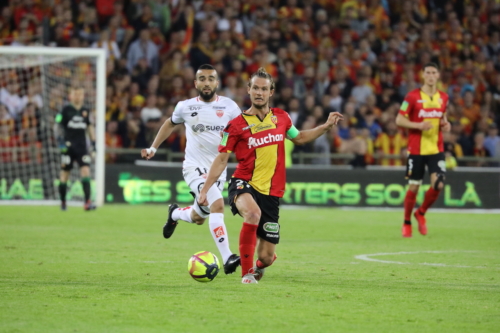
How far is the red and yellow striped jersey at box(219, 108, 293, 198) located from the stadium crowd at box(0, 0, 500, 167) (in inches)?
447

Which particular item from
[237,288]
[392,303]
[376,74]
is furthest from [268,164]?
[376,74]

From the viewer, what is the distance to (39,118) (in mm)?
18828

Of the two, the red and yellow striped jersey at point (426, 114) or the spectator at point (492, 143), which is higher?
the red and yellow striped jersey at point (426, 114)

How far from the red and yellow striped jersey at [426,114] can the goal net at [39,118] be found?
7.51 m

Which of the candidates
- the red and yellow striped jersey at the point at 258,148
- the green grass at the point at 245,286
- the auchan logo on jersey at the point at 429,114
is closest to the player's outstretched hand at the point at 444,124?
the auchan logo on jersey at the point at 429,114

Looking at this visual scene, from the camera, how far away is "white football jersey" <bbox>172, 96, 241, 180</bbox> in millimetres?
9125

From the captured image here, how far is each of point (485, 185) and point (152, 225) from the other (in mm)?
8093

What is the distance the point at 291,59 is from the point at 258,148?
564 inches

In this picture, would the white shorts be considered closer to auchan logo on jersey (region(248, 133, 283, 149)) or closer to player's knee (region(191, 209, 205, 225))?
player's knee (region(191, 209, 205, 225))

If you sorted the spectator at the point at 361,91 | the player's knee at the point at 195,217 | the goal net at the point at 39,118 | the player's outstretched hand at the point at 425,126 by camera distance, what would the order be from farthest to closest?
the spectator at the point at 361,91 → the goal net at the point at 39,118 → the player's outstretched hand at the point at 425,126 → the player's knee at the point at 195,217

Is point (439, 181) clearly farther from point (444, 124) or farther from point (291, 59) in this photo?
point (291, 59)

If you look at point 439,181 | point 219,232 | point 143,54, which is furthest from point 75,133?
point 219,232

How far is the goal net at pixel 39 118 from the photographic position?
17984 mm

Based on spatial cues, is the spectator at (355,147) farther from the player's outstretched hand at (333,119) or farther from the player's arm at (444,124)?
the player's outstretched hand at (333,119)
